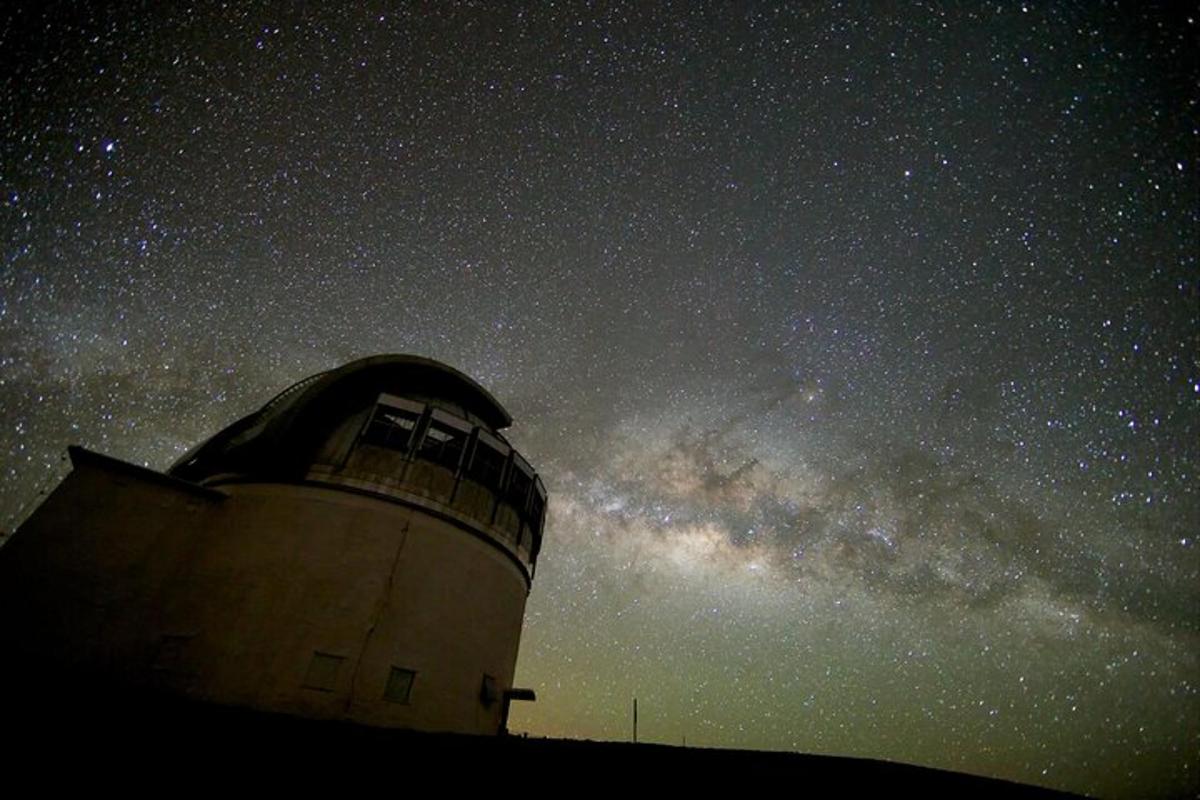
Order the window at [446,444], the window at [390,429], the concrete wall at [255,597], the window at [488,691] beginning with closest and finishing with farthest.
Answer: the concrete wall at [255,597] → the window at [488,691] → the window at [390,429] → the window at [446,444]

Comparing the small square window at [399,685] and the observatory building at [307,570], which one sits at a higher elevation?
the observatory building at [307,570]

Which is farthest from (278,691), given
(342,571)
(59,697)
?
(59,697)

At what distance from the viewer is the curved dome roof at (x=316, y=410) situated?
11.9 m

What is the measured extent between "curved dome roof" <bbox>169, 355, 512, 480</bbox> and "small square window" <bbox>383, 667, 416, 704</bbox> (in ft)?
17.0

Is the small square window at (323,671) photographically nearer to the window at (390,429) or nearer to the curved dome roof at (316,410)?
the curved dome roof at (316,410)

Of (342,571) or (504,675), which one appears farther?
(504,675)

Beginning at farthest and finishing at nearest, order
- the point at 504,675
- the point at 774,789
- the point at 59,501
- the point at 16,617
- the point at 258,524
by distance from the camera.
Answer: the point at 504,675 → the point at 258,524 → the point at 59,501 → the point at 16,617 → the point at 774,789

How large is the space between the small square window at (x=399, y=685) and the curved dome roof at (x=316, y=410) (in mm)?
5169

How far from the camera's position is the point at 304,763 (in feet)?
12.0

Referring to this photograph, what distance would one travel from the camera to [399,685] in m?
10.7

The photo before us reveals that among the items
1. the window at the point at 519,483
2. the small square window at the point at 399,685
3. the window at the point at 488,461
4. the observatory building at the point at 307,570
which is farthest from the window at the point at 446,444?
the small square window at the point at 399,685

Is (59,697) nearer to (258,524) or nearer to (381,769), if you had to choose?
(381,769)

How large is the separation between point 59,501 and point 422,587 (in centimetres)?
763

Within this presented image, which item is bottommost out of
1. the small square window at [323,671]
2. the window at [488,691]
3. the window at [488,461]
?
the small square window at [323,671]
